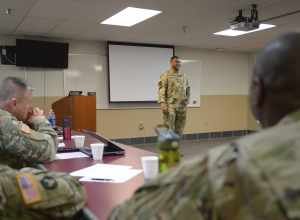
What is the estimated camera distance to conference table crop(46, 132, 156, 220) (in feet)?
3.75

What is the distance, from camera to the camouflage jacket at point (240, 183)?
1.68 ft

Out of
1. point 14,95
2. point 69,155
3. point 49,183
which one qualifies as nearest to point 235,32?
point 69,155

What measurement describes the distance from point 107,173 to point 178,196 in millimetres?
1041

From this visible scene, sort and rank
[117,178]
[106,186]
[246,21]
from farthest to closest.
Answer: [246,21]
[117,178]
[106,186]

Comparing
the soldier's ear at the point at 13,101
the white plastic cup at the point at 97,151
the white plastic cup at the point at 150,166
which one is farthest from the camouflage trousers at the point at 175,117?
the white plastic cup at the point at 150,166

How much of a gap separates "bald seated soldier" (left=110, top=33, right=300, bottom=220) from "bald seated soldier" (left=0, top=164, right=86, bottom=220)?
464 mm

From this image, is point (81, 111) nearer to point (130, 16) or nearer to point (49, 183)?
point (130, 16)

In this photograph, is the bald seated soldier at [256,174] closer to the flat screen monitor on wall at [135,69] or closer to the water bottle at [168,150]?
the water bottle at [168,150]

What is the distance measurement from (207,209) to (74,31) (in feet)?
19.5

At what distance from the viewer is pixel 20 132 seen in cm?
174

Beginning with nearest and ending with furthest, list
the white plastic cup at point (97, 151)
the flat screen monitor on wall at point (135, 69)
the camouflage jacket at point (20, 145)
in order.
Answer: the camouflage jacket at point (20, 145)
the white plastic cup at point (97, 151)
the flat screen monitor on wall at point (135, 69)

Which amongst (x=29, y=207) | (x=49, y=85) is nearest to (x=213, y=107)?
(x=49, y=85)

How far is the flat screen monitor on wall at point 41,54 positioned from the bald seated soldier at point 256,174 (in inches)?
246

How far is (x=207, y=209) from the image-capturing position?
552 millimetres
